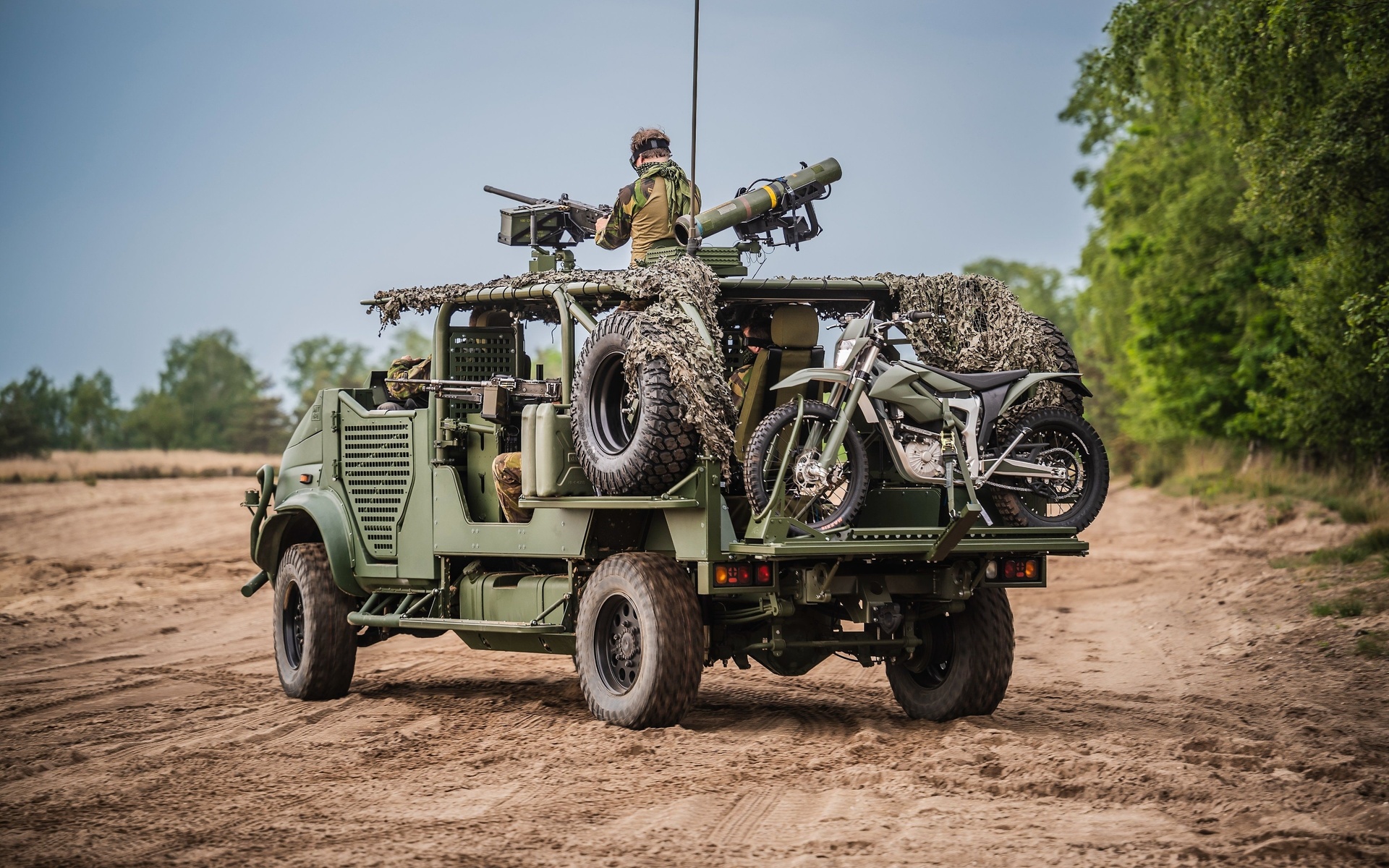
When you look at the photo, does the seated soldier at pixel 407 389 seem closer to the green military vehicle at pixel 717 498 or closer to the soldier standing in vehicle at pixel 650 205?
the green military vehicle at pixel 717 498

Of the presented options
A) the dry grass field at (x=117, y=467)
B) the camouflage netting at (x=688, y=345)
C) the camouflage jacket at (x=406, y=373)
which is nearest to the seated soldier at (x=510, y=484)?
the camouflage jacket at (x=406, y=373)

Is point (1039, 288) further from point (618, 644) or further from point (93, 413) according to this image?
point (618, 644)

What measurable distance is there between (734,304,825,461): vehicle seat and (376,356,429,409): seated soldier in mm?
2713

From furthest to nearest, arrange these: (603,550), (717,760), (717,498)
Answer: (603,550)
(717,498)
(717,760)

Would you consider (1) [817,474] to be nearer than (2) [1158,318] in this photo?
Yes

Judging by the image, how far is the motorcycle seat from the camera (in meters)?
9.14

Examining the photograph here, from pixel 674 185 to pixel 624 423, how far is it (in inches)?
74.3

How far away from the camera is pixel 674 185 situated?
414 inches

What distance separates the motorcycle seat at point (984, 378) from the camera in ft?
30.0

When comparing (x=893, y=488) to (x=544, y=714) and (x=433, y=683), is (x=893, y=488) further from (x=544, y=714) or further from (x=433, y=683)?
(x=433, y=683)

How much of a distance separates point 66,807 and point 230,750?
1.67 meters

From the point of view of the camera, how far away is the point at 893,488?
9.66 meters

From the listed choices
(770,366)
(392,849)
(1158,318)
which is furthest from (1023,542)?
(1158,318)

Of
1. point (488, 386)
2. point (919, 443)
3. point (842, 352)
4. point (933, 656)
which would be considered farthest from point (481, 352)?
point (933, 656)
